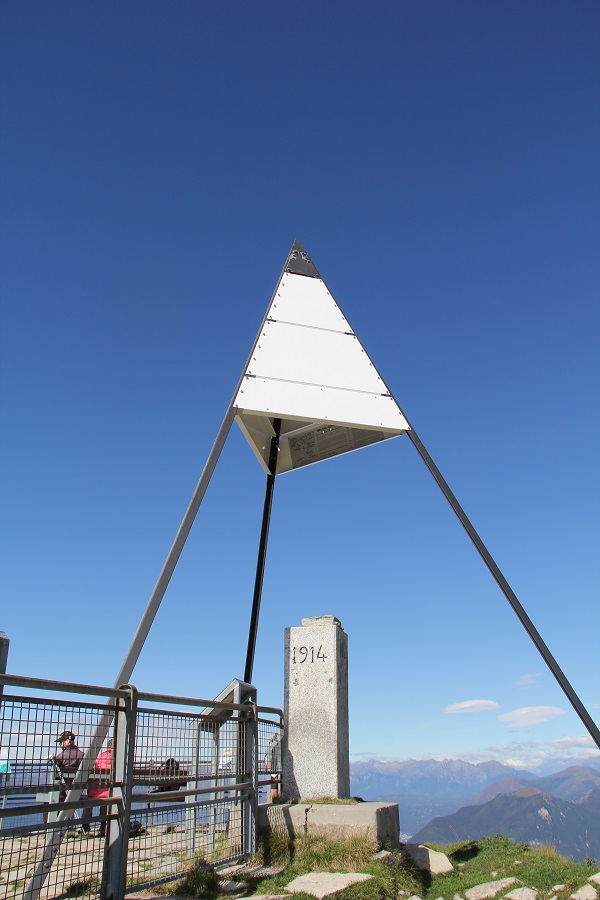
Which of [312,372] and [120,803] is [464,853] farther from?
[312,372]

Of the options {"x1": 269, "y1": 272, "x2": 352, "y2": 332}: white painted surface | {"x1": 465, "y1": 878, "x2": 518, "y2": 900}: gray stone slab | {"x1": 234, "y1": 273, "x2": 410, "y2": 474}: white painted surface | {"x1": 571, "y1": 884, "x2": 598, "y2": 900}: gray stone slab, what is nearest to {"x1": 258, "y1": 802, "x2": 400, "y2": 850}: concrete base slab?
{"x1": 465, "y1": 878, "x2": 518, "y2": 900}: gray stone slab

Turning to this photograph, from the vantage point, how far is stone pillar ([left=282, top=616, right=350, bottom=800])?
30.2ft

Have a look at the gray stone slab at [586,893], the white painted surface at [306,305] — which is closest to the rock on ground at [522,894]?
the gray stone slab at [586,893]

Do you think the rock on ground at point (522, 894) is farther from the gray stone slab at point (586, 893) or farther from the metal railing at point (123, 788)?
the metal railing at point (123, 788)

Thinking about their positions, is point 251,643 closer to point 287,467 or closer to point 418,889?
point 287,467

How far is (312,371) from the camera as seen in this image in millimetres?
10477

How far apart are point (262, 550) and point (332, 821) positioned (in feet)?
17.8

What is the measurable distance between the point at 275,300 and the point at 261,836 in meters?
7.52

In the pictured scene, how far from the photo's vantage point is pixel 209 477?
9219 mm

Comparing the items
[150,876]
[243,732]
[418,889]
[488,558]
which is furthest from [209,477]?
[418,889]

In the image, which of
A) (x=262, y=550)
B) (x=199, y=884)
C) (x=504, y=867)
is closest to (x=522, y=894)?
(x=504, y=867)

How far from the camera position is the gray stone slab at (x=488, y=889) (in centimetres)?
745

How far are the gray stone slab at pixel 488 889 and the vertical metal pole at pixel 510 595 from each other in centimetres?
199

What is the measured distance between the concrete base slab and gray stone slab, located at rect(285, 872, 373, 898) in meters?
0.81
